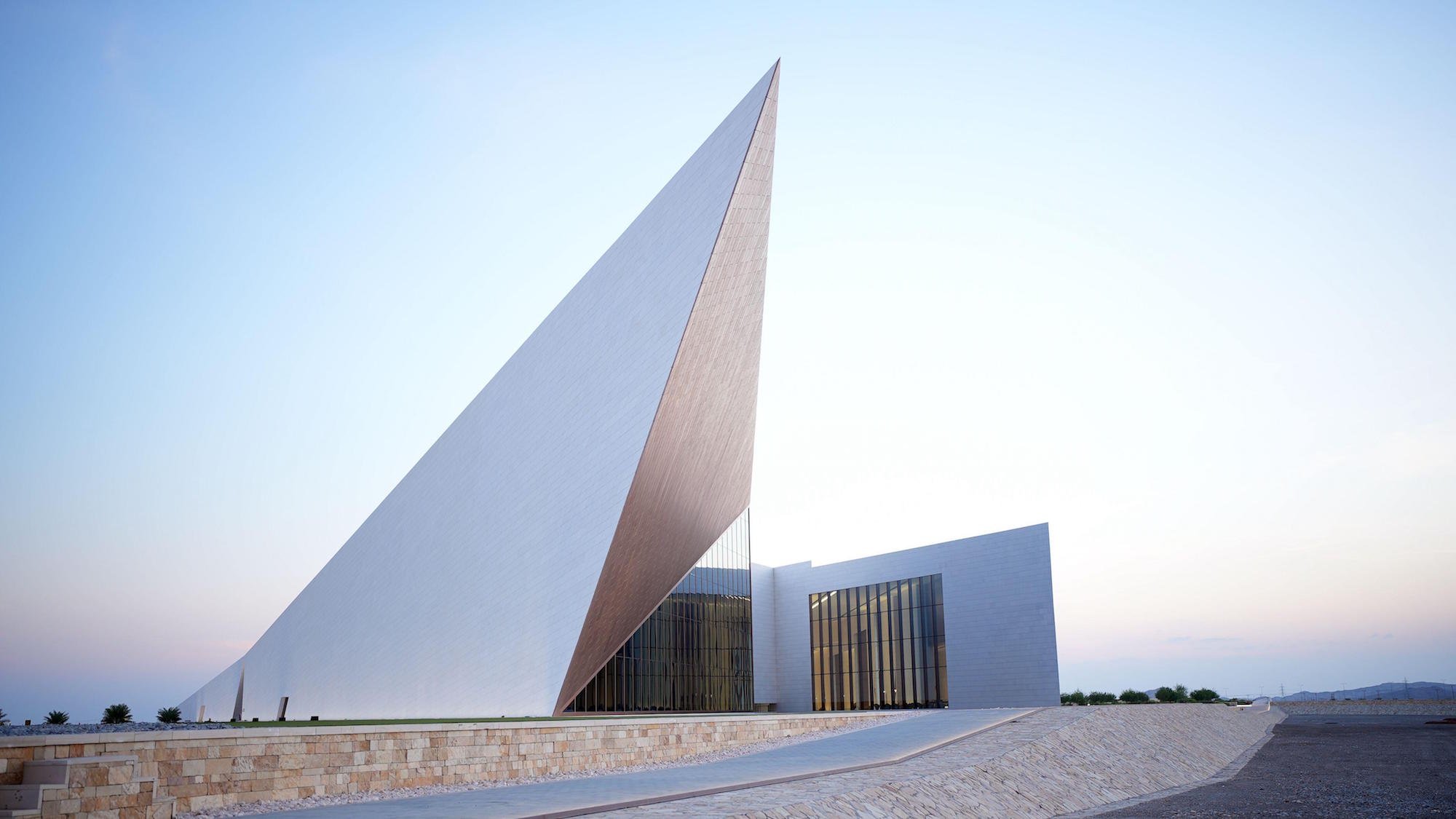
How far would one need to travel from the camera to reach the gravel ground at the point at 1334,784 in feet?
31.3

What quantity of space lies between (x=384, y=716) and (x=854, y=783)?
1421cm

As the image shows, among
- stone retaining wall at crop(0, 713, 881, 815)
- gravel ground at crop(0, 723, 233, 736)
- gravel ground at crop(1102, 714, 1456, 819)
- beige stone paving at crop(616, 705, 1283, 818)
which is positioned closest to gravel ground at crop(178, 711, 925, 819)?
stone retaining wall at crop(0, 713, 881, 815)

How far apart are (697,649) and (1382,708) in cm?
3809

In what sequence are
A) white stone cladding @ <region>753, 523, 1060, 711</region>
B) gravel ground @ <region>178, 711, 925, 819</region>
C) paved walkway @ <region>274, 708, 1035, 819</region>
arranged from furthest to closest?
white stone cladding @ <region>753, 523, 1060, 711</region>, gravel ground @ <region>178, 711, 925, 819</region>, paved walkway @ <region>274, 708, 1035, 819</region>

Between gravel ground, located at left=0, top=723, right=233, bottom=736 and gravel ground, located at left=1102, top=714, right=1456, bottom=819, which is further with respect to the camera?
gravel ground, located at left=1102, top=714, right=1456, bottom=819

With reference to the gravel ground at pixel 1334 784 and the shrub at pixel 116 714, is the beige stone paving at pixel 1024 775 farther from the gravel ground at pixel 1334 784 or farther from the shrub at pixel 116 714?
the shrub at pixel 116 714

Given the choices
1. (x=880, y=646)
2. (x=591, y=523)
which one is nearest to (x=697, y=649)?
(x=880, y=646)

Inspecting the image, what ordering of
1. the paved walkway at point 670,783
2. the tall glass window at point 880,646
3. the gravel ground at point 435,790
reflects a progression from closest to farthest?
the paved walkway at point 670,783, the gravel ground at point 435,790, the tall glass window at point 880,646

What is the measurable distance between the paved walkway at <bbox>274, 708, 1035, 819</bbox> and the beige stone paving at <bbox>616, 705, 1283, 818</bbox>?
0.34 m

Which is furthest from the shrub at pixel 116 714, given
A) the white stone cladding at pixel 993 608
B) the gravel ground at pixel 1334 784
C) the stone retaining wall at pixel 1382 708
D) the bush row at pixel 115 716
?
the stone retaining wall at pixel 1382 708

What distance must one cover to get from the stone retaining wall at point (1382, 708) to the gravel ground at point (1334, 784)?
85.7 feet

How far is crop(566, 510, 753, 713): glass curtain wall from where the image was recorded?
1056 inches

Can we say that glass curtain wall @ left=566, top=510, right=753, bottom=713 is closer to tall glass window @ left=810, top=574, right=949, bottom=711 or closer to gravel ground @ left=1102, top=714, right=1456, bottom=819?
tall glass window @ left=810, top=574, right=949, bottom=711

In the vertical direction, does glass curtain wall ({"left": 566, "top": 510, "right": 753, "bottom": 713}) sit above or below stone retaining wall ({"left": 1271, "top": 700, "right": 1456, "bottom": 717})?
above
